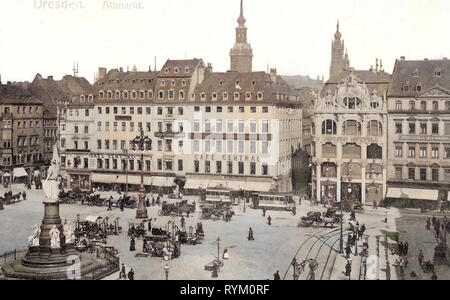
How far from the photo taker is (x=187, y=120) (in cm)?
5319

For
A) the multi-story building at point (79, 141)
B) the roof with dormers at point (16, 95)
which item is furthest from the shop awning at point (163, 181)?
the roof with dormers at point (16, 95)

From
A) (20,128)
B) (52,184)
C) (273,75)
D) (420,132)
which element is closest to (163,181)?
(273,75)

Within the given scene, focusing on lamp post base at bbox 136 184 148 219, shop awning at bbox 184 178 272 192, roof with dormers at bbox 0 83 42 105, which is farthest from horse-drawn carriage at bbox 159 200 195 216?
roof with dormers at bbox 0 83 42 105

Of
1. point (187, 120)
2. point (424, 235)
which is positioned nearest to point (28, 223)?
point (187, 120)

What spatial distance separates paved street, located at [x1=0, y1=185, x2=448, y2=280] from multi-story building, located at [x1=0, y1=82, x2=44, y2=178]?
48.3 ft

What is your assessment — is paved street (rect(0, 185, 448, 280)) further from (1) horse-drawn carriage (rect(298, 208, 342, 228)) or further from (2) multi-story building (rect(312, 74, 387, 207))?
(2) multi-story building (rect(312, 74, 387, 207))

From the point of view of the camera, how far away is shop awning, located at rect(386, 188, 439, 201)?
149ft

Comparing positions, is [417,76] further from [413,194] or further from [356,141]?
[413,194]

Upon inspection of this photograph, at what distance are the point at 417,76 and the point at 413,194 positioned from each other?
851cm

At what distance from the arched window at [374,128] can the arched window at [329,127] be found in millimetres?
2460

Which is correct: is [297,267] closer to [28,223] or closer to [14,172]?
[28,223]

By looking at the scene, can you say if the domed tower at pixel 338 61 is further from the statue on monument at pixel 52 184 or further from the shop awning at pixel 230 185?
the statue on monument at pixel 52 184

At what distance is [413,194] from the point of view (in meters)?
46.1

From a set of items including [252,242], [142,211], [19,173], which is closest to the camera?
[252,242]
